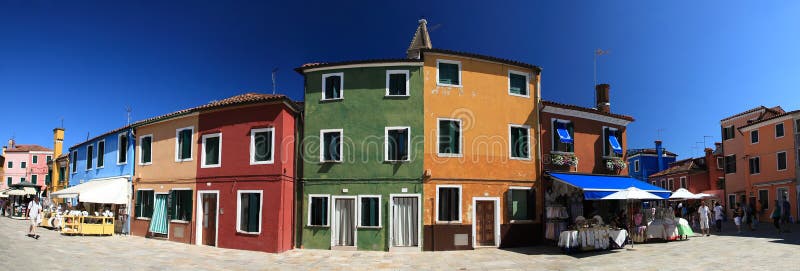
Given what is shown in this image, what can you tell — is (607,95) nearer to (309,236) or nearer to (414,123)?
(414,123)

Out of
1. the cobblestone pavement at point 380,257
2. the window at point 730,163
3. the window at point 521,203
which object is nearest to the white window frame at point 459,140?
the window at point 521,203

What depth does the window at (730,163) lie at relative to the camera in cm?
4228

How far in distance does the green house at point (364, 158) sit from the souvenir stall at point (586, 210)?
589 centimetres

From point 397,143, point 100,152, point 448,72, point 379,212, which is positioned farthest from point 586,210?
point 100,152

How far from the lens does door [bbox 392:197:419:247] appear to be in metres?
20.4

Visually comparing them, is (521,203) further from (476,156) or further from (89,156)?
(89,156)

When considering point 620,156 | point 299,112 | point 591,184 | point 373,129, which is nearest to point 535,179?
point 591,184

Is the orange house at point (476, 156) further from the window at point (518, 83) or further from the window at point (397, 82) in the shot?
the window at point (397, 82)

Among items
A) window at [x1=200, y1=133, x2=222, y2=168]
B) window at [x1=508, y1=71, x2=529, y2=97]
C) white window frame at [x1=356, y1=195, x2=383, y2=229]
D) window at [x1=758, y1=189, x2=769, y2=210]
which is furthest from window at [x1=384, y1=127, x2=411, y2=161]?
window at [x1=758, y1=189, x2=769, y2=210]

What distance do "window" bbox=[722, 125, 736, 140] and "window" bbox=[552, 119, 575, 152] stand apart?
1075 inches

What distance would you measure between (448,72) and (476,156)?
3.69 meters

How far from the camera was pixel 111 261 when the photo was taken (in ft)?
52.3

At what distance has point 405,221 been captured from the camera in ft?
67.4

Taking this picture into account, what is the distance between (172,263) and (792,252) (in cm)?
2094
